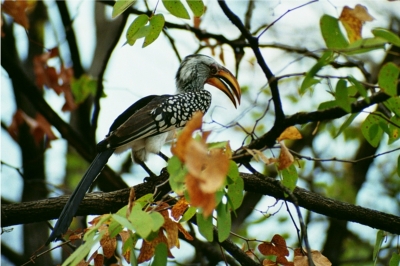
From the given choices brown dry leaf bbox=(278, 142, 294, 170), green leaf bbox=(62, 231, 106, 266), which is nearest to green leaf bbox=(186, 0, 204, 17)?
brown dry leaf bbox=(278, 142, 294, 170)

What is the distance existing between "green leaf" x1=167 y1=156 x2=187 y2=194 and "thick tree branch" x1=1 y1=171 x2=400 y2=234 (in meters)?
1.07

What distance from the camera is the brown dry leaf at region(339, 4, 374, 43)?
211 cm

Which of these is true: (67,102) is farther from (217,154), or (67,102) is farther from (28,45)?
(217,154)

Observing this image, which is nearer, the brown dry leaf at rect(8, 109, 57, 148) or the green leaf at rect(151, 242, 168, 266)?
the green leaf at rect(151, 242, 168, 266)

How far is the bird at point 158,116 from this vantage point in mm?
3699

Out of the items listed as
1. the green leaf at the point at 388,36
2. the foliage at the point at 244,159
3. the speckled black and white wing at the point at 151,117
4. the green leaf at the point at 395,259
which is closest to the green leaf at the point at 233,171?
the foliage at the point at 244,159

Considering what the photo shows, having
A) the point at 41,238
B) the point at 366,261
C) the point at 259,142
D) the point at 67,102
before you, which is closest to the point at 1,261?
the point at 41,238

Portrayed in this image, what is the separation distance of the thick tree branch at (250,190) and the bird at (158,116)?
15 cm

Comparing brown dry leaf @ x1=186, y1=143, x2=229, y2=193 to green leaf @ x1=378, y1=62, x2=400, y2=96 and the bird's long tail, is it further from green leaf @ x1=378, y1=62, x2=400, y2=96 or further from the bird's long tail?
the bird's long tail

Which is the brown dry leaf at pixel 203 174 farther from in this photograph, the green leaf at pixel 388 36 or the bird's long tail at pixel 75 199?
the bird's long tail at pixel 75 199

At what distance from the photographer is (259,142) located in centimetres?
239

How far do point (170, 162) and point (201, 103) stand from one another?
282 cm

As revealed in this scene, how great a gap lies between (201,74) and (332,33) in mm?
2971

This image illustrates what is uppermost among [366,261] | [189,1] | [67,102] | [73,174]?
[73,174]
